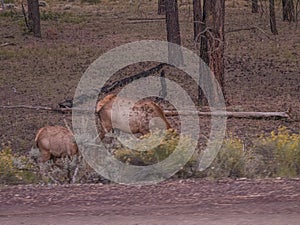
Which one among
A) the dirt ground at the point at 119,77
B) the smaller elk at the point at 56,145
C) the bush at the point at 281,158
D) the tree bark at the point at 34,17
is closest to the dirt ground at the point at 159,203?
the dirt ground at the point at 119,77

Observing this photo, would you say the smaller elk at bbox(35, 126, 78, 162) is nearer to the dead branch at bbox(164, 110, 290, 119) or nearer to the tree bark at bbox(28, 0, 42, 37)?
the dead branch at bbox(164, 110, 290, 119)

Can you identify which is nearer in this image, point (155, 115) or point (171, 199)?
point (171, 199)

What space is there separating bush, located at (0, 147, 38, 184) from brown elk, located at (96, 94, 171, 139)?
2.46 meters

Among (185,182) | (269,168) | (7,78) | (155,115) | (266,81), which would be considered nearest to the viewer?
(185,182)

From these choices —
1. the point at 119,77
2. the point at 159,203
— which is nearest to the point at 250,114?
the point at 119,77

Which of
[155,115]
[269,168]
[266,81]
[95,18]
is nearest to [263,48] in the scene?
[266,81]

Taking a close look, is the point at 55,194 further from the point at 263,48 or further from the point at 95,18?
the point at 95,18

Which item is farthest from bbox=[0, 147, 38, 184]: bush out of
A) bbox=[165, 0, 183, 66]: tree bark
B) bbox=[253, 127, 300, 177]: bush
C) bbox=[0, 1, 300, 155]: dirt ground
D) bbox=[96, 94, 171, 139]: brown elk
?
bbox=[165, 0, 183, 66]: tree bark

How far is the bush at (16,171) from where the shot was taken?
905 centimetres

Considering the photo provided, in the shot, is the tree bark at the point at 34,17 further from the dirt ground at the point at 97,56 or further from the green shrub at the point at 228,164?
the green shrub at the point at 228,164

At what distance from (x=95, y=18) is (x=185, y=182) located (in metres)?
32.8

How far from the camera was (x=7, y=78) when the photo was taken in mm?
23031

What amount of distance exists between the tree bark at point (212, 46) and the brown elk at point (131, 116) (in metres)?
4.83

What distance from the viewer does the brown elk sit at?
12.0 meters
